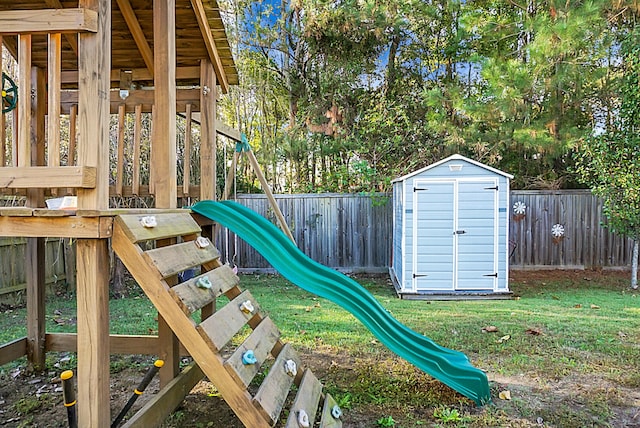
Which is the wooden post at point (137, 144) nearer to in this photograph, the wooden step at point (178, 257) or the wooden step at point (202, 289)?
the wooden step at point (178, 257)

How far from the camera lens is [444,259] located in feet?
22.5

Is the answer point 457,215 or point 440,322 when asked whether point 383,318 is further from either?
point 457,215

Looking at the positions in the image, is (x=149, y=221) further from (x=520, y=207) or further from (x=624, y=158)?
(x=520, y=207)

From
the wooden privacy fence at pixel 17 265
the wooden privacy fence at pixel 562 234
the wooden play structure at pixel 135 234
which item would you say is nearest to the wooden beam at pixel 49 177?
the wooden play structure at pixel 135 234

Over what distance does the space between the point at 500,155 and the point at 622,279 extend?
3148 mm

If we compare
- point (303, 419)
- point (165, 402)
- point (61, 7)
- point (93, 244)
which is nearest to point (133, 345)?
point (165, 402)

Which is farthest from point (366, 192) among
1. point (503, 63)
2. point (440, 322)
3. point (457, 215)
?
point (440, 322)

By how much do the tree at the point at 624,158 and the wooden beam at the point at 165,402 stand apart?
273 inches

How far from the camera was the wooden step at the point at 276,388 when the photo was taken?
1.91 meters

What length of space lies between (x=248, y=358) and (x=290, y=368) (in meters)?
0.37

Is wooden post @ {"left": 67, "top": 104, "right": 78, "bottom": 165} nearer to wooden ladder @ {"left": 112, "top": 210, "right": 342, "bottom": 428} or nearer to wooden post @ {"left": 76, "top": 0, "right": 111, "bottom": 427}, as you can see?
wooden ladder @ {"left": 112, "top": 210, "right": 342, "bottom": 428}

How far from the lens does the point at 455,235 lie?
684 centimetres

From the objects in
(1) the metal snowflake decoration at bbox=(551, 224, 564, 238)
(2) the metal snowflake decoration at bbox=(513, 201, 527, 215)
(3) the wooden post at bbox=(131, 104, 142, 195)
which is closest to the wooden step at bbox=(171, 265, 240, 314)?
(3) the wooden post at bbox=(131, 104, 142, 195)

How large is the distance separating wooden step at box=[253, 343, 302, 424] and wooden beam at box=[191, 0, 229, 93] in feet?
7.60
